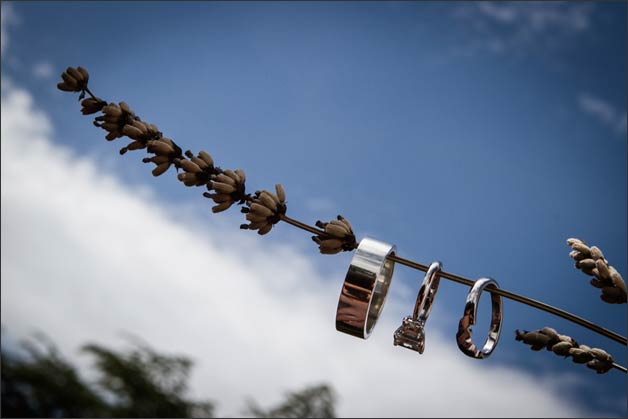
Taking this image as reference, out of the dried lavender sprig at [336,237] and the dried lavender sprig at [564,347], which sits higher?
the dried lavender sprig at [336,237]

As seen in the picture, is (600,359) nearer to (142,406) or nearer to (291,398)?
(142,406)

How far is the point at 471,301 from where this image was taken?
45cm

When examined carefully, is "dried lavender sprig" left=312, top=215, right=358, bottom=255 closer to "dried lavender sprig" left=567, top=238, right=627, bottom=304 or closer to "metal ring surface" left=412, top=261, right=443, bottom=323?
"metal ring surface" left=412, top=261, right=443, bottom=323

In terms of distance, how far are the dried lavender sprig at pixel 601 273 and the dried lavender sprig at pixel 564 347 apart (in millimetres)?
40

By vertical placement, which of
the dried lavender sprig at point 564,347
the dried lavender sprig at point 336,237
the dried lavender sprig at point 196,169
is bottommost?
the dried lavender sprig at point 564,347

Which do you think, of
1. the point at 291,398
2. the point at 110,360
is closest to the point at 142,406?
the point at 110,360

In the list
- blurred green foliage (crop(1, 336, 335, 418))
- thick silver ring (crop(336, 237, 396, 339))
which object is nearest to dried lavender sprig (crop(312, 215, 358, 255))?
thick silver ring (crop(336, 237, 396, 339))

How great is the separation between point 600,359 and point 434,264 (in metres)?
0.13

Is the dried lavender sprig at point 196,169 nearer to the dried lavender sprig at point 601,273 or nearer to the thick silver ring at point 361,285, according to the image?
the thick silver ring at point 361,285

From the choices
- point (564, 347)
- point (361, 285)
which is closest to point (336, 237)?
point (361, 285)

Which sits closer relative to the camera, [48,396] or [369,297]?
[369,297]

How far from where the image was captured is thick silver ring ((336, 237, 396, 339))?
18.1 inches

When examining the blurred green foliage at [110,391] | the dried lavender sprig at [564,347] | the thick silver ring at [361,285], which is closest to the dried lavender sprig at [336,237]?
the thick silver ring at [361,285]

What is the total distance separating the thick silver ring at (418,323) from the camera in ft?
1.50
